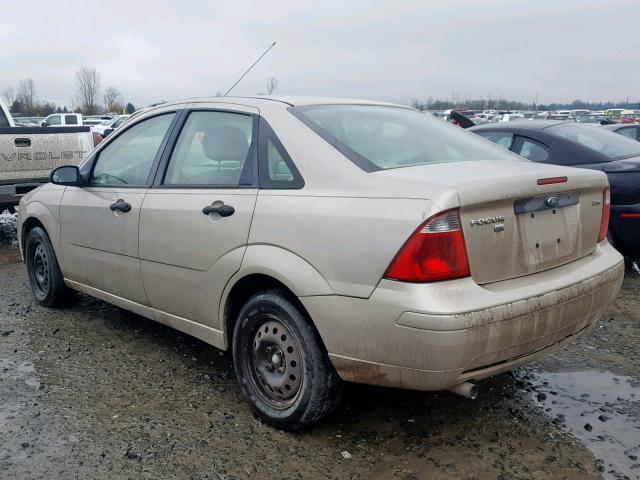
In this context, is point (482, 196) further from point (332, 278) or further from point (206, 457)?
point (206, 457)

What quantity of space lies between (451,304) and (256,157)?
1354mm

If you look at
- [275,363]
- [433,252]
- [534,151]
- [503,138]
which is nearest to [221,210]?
[275,363]

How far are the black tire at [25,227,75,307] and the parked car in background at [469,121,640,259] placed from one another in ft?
14.5

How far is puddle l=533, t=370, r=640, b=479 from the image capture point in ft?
9.45

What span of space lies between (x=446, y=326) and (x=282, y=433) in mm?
1169

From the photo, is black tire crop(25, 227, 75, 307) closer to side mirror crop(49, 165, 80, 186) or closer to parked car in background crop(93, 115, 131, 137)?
side mirror crop(49, 165, 80, 186)

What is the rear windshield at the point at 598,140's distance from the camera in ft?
19.4

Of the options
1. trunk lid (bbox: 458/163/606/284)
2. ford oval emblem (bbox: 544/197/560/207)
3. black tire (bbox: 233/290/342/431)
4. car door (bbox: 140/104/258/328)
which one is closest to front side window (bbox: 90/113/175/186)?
car door (bbox: 140/104/258/328)

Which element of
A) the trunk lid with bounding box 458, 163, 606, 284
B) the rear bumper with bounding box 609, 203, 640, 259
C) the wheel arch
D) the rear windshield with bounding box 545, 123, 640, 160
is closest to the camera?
the trunk lid with bounding box 458, 163, 606, 284

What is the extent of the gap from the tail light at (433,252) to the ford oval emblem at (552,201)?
22.5 inches

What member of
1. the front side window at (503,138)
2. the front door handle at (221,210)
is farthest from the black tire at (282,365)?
the front side window at (503,138)

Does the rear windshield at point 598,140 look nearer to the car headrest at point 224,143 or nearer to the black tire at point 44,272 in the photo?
the car headrest at point 224,143

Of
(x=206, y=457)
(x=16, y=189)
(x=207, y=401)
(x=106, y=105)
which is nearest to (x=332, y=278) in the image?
(x=206, y=457)

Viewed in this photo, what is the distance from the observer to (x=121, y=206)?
395 centimetres
